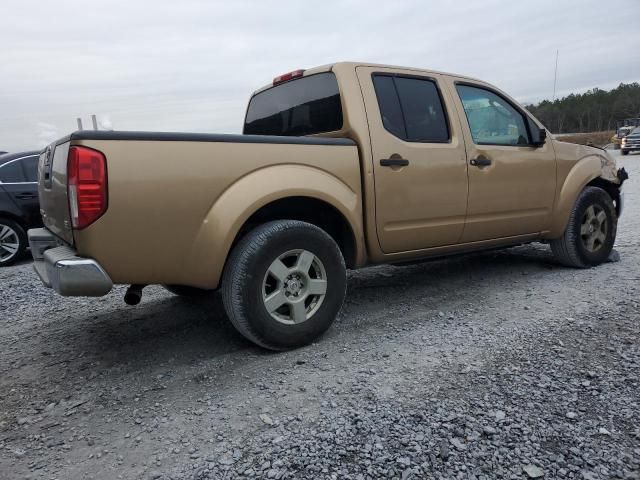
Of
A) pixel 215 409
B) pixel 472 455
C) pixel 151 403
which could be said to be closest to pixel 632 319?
pixel 472 455

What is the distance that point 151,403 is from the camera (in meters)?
2.62

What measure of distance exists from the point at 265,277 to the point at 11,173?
612 centimetres

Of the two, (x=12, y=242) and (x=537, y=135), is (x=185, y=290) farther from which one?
(x=12, y=242)

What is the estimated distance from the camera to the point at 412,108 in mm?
3822

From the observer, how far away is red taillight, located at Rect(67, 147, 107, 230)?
2.50 meters

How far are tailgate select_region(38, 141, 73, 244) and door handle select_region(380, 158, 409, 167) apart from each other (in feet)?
6.63

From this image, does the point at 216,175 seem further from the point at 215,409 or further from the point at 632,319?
the point at 632,319

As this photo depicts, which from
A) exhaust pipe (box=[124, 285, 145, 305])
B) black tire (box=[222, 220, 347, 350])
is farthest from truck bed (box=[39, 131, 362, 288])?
exhaust pipe (box=[124, 285, 145, 305])

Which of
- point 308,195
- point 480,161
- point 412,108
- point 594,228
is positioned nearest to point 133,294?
point 308,195

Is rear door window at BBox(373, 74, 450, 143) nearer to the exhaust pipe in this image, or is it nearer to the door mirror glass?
the door mirror glass

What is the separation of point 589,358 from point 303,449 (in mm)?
1846

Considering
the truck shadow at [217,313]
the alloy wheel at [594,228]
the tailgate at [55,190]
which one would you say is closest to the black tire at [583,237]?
the alloy wheel at [594,228]

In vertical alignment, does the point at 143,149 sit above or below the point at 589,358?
above

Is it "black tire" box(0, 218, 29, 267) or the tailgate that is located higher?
the tailgate
